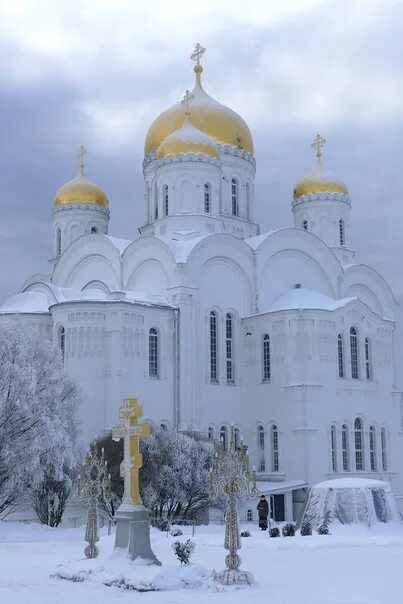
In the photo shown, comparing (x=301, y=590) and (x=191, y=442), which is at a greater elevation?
(x=191, y=442)

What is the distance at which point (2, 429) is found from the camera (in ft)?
73.3

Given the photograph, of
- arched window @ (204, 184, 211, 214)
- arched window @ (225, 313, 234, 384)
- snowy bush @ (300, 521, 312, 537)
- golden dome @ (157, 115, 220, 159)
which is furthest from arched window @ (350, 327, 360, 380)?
snowy bush @ (300, 521, 312, 537)

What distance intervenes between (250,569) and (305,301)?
19.8m

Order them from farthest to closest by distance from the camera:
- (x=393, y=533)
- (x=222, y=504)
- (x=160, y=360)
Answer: (x=160, y=360), (x=222, y=504), (x=393, y=533)

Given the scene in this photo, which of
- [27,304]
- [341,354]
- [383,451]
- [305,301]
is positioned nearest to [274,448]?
[341,354]

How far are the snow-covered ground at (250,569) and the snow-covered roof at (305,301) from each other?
500 inches

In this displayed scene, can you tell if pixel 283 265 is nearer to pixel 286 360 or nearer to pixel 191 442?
pixel 286 360

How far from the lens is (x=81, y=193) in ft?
130

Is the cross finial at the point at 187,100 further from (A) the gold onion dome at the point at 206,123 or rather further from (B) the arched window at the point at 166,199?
(B) the arched window at the point at 166,199

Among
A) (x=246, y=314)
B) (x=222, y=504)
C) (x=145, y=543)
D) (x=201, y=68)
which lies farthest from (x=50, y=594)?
(x=201, y=68)

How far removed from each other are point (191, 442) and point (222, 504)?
2191 mm

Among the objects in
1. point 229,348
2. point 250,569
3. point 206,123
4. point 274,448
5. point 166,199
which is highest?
point 206,123

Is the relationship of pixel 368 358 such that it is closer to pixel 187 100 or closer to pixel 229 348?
pixel 229 348

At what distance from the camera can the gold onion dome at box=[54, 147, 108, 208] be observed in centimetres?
3972
